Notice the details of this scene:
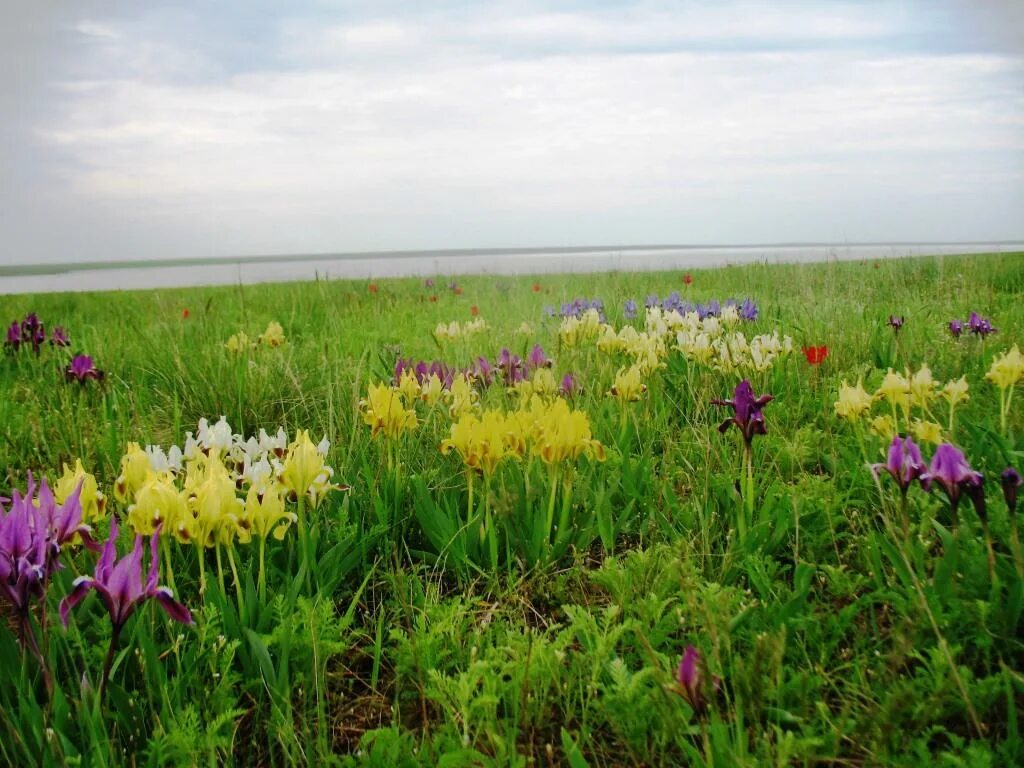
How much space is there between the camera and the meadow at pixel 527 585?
1.59m

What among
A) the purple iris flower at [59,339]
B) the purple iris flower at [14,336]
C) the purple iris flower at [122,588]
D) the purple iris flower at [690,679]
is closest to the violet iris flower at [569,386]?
the purple iris flower at [690,679]

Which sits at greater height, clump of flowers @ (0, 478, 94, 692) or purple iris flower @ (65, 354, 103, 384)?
purple iris flower @ (65, 354, 103, 384)

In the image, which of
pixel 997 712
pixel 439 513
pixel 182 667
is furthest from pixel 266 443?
pixel 997 712

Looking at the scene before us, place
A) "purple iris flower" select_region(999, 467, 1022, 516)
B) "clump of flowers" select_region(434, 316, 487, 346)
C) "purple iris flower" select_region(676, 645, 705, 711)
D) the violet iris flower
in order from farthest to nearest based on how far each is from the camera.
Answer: "clump of flowers" select_region(434, 316, 487, 346) → the violet iris flower → "purple iris flower" select_region(999, 467, 1022, 516) → "purple iris flower" select_region(676, 645, 705, 711)

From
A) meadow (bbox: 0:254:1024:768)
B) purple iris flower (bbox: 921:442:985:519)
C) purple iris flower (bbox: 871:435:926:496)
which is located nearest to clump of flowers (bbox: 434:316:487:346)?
meadow (bbox: 0:254:1024:768)

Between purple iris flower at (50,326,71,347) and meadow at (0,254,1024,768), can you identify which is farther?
purple iris flower at (50,326,71,347)

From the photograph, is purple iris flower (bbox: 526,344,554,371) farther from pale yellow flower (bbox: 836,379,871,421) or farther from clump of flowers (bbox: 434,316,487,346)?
pale yellow flower (bbox: 836,379,871,421)

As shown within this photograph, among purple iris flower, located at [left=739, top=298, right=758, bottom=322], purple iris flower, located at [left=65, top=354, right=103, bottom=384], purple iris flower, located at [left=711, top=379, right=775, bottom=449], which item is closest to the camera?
purple iris flower, located at [left=711, top=379, right=775, bottom=449]

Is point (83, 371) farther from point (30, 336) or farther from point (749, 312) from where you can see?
point (749, 312)

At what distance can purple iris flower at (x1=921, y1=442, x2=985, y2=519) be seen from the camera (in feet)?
6.63

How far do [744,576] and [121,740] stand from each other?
1.76m

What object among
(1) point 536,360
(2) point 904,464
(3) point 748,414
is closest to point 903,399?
(3) point 748,414

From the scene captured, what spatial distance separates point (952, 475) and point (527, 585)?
50.1 inches

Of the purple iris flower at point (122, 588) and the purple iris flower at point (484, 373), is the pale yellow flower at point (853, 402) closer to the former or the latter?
the purple iris flower at point (484, 373)
